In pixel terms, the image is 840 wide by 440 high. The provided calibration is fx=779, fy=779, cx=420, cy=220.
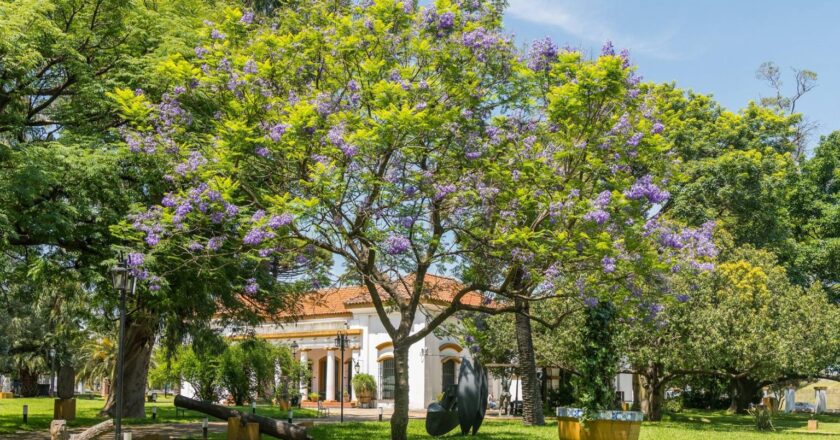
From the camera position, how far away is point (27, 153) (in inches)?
587

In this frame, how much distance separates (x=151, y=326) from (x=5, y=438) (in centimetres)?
547

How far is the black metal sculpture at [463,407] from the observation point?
67.0ft

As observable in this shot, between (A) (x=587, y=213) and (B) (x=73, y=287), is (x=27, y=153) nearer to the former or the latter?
(B) (x=73, y=287)

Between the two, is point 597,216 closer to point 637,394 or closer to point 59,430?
point 59,430

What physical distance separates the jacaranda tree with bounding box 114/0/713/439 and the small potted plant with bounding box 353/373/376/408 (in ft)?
78.9

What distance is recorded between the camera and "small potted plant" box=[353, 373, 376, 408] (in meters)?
39.9

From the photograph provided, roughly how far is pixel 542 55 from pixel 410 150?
10.2ft

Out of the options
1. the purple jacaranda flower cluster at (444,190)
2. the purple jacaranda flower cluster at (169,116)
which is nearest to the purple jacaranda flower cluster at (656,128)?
the purple jacaranda flower cluster at (444,190)

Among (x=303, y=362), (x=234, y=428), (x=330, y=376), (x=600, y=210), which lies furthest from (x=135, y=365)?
(x=330, y=376)

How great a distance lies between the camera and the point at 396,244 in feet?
45.3

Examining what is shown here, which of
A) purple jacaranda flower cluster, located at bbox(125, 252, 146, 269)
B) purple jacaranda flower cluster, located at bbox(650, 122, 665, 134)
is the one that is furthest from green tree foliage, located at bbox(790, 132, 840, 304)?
purple jacaranda flower cluster, located at bbox(125, 252, 146, 269)

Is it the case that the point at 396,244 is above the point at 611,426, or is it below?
above

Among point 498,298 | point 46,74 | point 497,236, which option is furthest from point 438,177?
point 46,74

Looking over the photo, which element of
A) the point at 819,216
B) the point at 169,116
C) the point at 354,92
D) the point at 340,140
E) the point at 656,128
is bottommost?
the point at 340,140
